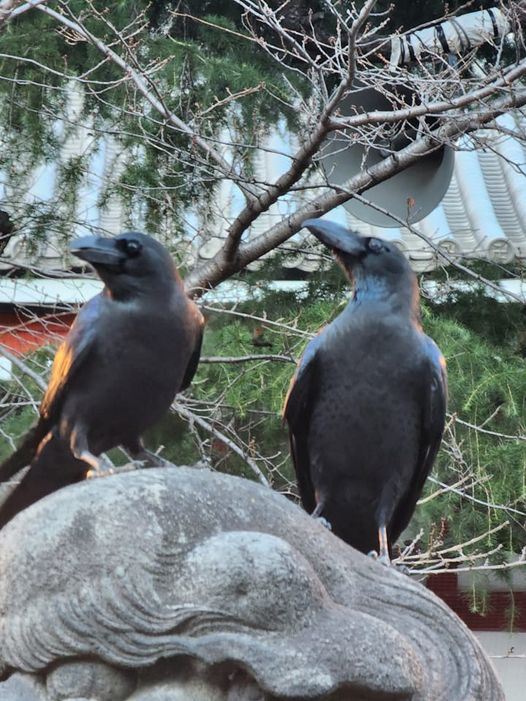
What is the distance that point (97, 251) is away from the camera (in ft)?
9.33

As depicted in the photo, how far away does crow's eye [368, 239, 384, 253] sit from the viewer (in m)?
3.11

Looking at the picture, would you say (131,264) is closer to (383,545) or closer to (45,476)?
(45,476)

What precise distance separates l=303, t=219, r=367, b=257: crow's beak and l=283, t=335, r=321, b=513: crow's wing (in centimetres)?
30

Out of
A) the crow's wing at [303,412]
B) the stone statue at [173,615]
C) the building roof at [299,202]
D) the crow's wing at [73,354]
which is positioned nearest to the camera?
the stone statue at [173,615]

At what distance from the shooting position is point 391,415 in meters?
3.15

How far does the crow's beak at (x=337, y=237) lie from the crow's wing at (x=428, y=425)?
0.31 m

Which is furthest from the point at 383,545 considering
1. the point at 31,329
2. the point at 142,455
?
the point at 31,329

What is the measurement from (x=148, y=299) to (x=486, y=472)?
3356mm

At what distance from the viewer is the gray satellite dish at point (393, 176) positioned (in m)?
6.19

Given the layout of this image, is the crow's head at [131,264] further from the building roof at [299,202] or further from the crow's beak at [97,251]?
the building roof at [299,202]

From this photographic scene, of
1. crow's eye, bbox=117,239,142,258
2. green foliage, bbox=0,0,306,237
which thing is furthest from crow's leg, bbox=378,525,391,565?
green foliage, bbox=0,0,306,237

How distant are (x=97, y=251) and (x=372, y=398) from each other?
0.80 meters

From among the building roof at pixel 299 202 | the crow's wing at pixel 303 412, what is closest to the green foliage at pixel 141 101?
the building roof at pixel 299 202

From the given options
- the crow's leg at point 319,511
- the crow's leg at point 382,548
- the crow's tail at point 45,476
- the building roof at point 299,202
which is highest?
the building roof at point 299,202
